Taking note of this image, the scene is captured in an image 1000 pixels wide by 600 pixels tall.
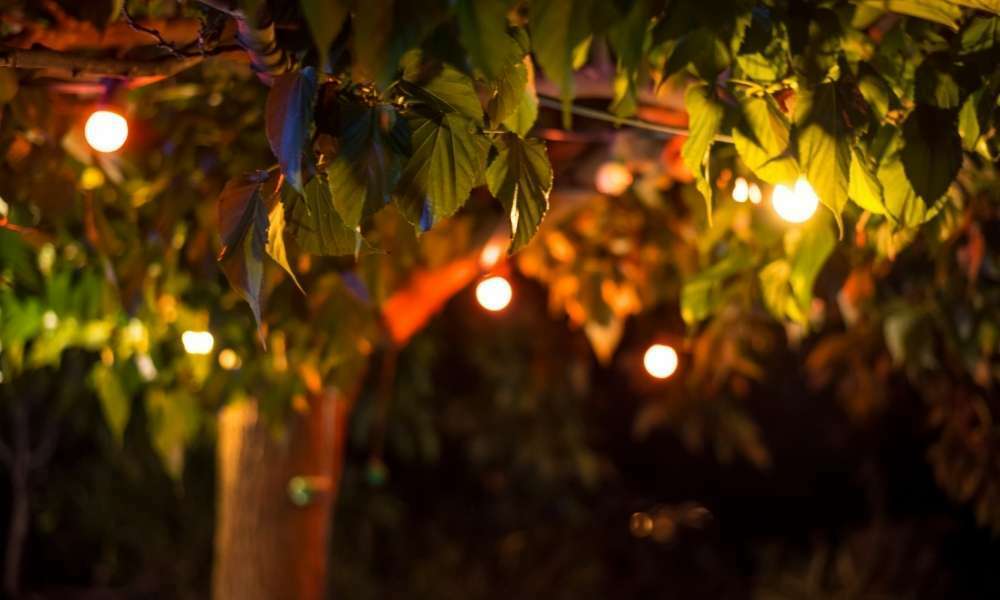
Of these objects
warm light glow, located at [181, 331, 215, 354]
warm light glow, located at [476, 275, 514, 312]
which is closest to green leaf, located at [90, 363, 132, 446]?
warm light glow, located at [181, 331, 215, 354]

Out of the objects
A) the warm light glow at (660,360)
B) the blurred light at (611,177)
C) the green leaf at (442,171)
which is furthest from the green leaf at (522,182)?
Result: the warm light glow at (660,360)

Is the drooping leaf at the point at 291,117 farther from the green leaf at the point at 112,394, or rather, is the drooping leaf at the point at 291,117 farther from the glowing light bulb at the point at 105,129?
the green leaf at the point at 112,394

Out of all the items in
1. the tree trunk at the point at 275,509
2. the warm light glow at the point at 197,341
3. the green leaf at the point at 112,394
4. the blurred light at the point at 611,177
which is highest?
the blurred light at the point at 611,177

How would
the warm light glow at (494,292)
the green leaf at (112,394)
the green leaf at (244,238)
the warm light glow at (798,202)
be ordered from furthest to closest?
1. the warm light glow at (494,292)
2. the green leaf at (112,394)
3. the warm light glow at (798,202)
4. the green leaf at (244,238)

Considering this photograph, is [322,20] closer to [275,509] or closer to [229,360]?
[229,360]

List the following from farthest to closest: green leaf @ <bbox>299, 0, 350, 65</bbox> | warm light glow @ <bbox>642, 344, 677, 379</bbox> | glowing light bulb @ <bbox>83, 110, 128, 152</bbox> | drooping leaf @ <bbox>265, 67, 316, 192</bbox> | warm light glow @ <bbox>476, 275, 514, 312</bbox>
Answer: warm light glow @ <bbox>642, 344, 677, 379</bbox> → warm light glow @ <bbox>476, 275, 514, 312</bbox> → glowing light bulb @ <bbox>83, 110, 128, 152</bbox> → drooping leaf @ <bbox>265, 67, 316, 192</bbox> → green leaf @ <bbox>299, 0, 350, 65</bbox>

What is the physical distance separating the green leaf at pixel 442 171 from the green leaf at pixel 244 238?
179 mm

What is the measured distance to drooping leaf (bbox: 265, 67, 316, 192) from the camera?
1.12m

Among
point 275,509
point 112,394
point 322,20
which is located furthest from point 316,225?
point 275,509

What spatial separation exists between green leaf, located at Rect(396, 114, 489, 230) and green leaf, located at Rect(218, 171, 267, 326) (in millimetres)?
179

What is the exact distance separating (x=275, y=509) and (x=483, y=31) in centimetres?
290

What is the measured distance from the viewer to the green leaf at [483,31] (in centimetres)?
100

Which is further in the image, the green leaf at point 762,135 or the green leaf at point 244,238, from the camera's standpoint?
the green leaf at point 762,135

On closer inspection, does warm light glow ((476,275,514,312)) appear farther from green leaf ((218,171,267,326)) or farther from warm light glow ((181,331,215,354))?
green leaf ((218,171,267,326))
